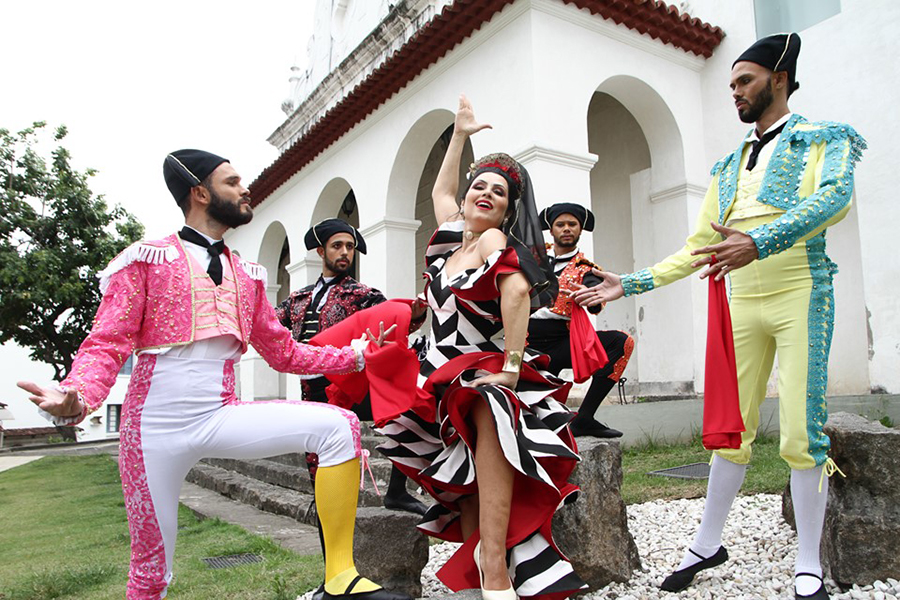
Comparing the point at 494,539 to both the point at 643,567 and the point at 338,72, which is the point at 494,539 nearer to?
the point at 643,567

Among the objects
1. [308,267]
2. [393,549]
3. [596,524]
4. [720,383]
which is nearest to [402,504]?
[393,549]

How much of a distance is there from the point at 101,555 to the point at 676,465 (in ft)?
15.7

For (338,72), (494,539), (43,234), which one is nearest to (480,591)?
(494,539)

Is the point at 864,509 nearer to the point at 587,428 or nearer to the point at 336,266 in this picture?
the point at 587,428

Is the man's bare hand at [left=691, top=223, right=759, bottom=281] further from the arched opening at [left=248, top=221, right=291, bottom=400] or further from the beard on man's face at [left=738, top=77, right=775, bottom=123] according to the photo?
the arched opening at [left=248, top=221, right=291, bottom=400]

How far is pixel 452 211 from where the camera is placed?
338 cm

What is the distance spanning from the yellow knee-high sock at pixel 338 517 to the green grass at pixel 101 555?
0.88 meters

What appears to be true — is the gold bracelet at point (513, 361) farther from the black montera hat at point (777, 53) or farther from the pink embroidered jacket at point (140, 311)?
the black montera hat at point (777, 53)

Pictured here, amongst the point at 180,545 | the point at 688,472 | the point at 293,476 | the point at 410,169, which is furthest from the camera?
the point at 410,169

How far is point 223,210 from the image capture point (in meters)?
2.59

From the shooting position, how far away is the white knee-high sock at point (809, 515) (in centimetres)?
260

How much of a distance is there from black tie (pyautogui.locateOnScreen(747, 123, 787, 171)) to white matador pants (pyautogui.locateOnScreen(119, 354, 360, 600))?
2.07 meters

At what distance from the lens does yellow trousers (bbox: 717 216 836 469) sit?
2615mm

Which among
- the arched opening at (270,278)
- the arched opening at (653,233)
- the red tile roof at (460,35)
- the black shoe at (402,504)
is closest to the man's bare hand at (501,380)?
the black shoe at (402,504)
